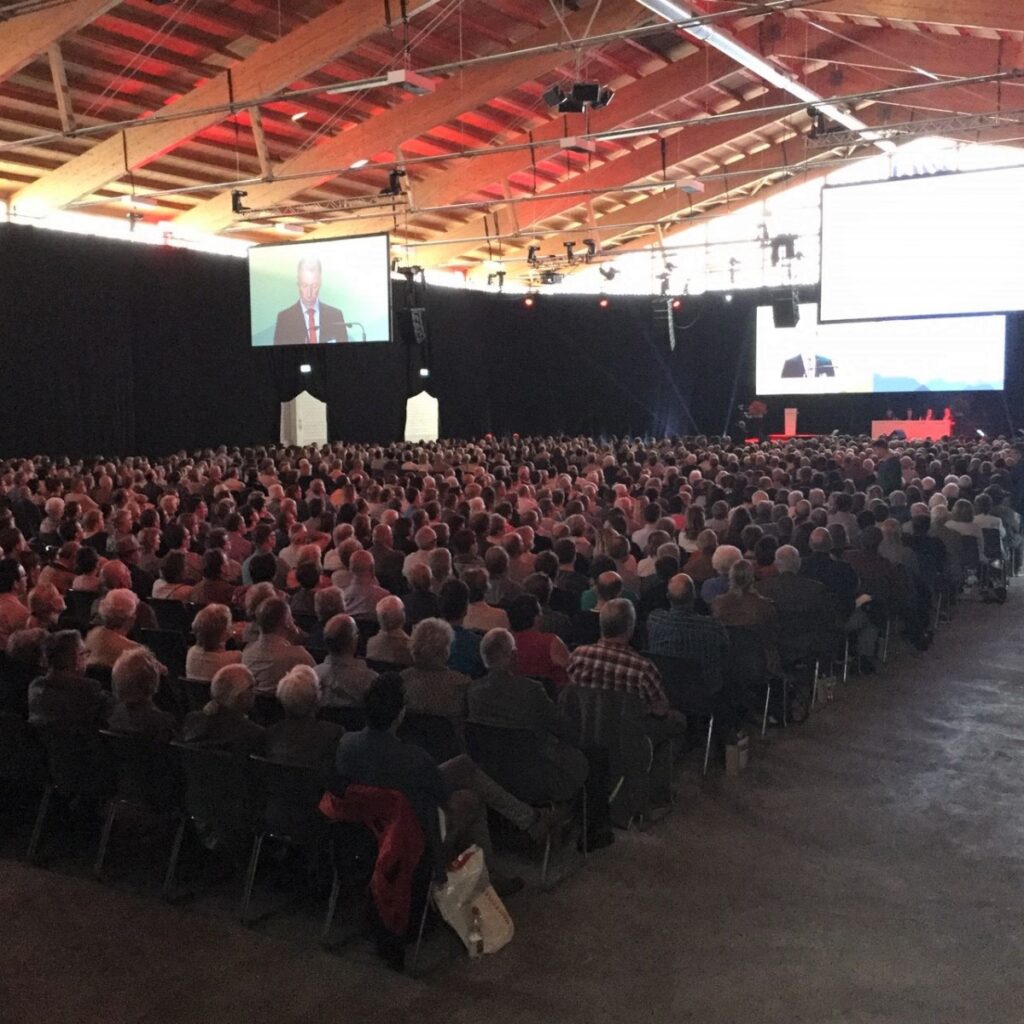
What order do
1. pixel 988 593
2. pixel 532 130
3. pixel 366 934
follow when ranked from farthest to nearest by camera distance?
pixel 532 130 → pixel 988 593 → pixel 366 934

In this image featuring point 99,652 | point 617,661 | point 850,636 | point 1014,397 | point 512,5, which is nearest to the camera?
point 617,661

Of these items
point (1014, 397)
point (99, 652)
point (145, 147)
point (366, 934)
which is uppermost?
point (145, 147)

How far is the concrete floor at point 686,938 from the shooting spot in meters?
3.39

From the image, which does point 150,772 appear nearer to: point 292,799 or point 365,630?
point 292,799

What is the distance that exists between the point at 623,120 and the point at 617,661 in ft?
48.1

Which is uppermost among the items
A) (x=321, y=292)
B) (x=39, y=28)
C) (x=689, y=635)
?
(x=39, y=28)

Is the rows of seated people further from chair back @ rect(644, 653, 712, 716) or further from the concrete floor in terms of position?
the concrete floor

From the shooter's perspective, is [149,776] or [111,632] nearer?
[149,776]

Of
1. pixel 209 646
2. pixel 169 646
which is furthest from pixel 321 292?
pixel 209 646

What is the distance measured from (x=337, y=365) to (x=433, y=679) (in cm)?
1951

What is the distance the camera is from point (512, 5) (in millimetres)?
13953

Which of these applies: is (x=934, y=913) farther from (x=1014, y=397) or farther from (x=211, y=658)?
(x=1014, y=397)

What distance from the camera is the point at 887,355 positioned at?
77.3ft

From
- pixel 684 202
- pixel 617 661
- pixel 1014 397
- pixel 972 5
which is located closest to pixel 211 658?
pixel 617 661
